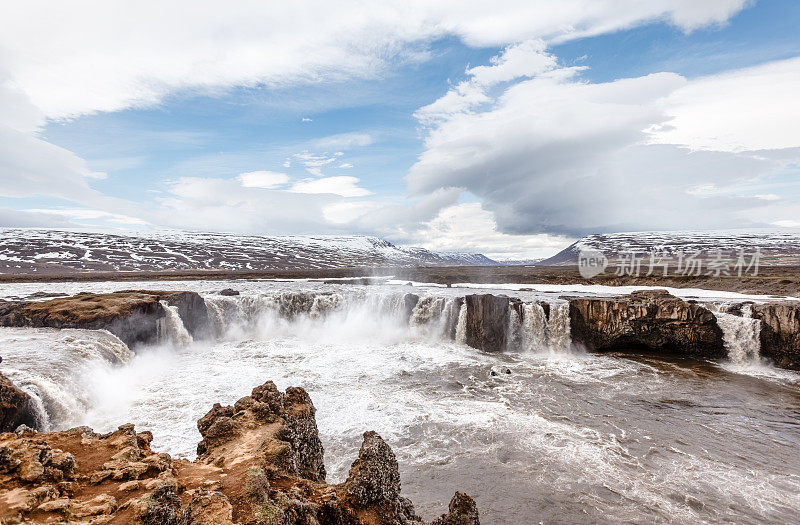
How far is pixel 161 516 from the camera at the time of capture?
15.7ft

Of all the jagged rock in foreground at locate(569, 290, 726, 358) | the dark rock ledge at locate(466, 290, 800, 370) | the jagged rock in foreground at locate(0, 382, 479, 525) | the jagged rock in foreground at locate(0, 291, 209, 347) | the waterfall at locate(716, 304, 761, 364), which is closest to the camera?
the jagged rock in foreground at locate(0, 382, 479, 525)

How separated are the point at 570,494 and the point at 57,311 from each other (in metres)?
32.5

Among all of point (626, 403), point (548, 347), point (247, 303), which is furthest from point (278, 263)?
point (626, 403)

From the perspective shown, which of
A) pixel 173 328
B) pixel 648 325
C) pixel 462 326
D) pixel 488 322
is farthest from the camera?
pixel 462 326

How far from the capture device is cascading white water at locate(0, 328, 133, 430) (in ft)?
45.6

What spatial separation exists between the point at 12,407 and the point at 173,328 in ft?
58.1

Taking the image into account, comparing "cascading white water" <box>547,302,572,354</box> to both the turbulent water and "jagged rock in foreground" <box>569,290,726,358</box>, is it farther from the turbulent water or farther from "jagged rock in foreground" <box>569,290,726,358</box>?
"jagged rock in foreground" <box>569,290,726,358</box>

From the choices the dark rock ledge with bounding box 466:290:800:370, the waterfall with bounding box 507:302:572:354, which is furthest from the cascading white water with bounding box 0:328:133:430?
the waterfall with bounding box 507:302:572:354

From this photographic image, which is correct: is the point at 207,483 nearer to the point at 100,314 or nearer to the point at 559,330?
the point at 100,314

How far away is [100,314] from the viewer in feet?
79.2

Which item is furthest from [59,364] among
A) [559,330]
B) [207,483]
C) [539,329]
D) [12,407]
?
[559,330]

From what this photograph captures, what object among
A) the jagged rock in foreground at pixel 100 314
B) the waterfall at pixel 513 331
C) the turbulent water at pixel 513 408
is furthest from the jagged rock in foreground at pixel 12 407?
the waterfall at pixel 513 331

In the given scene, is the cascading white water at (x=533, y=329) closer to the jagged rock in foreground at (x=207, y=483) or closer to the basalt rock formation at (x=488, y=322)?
the basalt rock formation at (x=488, y=322)

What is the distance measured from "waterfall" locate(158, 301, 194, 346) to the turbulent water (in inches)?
6.0
